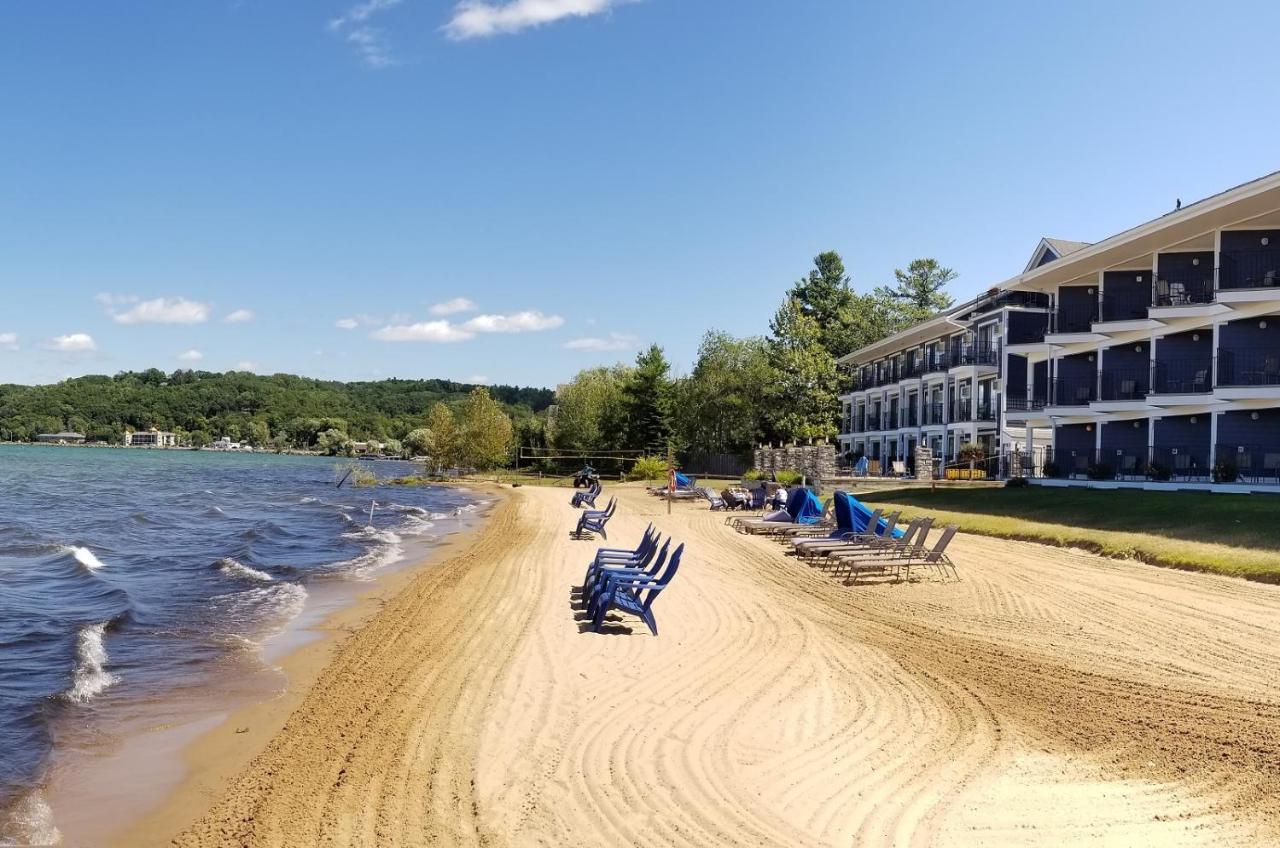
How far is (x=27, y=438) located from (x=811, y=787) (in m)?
173

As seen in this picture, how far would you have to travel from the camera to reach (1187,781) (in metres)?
6.61

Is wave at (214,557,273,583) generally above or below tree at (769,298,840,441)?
below

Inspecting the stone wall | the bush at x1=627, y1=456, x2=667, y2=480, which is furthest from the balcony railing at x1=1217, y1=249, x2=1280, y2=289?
the bush at x1=627, y1=456, x2=667, y2=480

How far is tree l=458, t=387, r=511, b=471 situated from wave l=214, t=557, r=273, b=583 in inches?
1929

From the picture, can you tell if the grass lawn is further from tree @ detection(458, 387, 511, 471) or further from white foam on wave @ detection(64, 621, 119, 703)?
tree @ detection(458, 387, 511, 471)

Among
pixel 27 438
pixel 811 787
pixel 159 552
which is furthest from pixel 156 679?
pixel 27 438

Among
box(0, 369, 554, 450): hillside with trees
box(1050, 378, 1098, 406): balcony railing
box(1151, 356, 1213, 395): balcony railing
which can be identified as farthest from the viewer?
box(0, 369, 554, 450): hillside with trees

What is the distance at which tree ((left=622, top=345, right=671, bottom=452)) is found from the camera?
6600 cm

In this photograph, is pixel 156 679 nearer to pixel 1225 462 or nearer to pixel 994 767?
pixel 994 767

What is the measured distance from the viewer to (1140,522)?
20.9 metres

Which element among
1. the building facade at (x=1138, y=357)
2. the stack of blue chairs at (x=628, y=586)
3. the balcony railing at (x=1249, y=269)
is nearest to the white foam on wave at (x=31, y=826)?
the stack of blue chairs at (x=628, y=586)

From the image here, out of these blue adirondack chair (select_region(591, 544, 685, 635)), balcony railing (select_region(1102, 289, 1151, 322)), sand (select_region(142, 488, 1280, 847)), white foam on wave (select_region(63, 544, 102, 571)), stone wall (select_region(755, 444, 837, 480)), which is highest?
balcony railing (select_region(1102, 289, 1151, 322))

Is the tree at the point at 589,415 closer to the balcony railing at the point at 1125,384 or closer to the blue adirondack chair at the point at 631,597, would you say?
the balcony railing at the point at 1125,384

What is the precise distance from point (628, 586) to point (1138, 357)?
28.0 m
